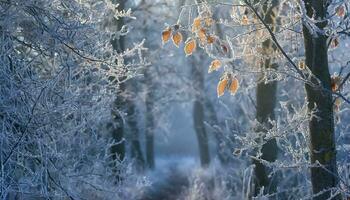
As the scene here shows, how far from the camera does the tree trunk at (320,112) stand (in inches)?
241

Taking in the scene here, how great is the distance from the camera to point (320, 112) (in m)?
6.23

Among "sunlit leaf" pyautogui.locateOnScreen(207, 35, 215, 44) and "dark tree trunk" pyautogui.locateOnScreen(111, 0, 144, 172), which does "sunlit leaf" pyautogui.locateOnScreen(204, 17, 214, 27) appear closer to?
"sunlit leaf" pyautogui.locateOnScreen(207, 35, 215, 44)

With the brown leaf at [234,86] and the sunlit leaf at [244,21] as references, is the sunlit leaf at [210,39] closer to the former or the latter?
the brown leaf at [234,86]

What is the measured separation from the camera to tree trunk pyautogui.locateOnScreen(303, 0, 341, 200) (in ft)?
20.1

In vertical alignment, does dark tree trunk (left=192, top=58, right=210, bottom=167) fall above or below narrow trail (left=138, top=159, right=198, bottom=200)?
above

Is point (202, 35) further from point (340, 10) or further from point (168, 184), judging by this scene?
point (168, 184)

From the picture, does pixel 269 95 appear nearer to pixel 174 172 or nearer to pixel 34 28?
pixel 34 28

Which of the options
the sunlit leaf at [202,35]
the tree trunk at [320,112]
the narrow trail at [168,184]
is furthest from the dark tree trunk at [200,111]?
the sunlit leaf at [202,35]

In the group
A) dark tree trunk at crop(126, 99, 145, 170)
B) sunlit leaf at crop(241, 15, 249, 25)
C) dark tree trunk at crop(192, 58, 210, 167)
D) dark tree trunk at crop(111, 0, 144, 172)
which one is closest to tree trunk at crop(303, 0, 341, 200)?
sunlit leaf at crop(241, 15, 249, 25)

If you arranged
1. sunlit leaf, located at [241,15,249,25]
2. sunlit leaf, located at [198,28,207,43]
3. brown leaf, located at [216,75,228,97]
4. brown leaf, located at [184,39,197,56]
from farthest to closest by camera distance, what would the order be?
sunlit leaf, located at [241,15,249,25] < brown leaf, located at [184,39,197,56] < sunlit leaf, located at [198,28,207,43] < brown leaf, located at [216,75,228,97]

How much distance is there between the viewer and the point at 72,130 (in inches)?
348

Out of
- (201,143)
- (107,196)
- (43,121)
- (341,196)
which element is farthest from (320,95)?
(201,143)

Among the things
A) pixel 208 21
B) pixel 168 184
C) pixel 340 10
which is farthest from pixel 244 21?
pixel 168 184

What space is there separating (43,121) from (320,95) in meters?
3.58
